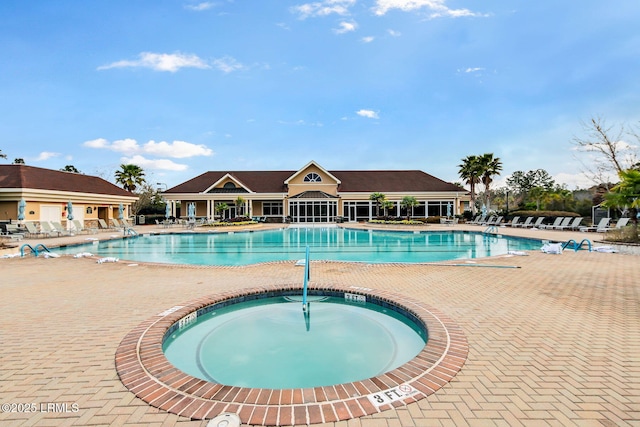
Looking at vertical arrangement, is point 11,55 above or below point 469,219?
above

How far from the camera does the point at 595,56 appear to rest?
16.3 metres

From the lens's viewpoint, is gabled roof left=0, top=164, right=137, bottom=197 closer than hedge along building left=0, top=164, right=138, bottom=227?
No

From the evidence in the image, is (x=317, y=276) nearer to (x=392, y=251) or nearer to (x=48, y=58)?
(x=392, y=251)

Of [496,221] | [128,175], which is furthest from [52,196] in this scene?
[496,221]

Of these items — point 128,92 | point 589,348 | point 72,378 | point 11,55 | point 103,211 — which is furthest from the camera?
point 103,211

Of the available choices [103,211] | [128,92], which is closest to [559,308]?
[128,92]

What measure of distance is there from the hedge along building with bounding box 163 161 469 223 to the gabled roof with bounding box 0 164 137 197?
23.2ft

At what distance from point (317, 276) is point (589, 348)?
231 inches

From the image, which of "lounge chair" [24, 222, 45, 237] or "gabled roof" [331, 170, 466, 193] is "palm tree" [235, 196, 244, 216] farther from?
"lounge chair" [24, 222, 45, 237]

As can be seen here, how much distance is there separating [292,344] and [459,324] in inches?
101

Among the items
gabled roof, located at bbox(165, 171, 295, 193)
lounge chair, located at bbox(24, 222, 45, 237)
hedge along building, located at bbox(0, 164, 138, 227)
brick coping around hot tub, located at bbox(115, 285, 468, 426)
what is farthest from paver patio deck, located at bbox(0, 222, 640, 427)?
gabled roof, located at bbox(165, 171, 295, 193)

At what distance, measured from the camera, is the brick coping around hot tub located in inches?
103

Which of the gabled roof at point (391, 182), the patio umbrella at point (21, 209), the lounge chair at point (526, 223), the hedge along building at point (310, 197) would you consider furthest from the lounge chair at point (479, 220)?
the patio umbrella at point (21, 209)

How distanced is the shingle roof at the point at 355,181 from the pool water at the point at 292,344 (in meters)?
31.9
